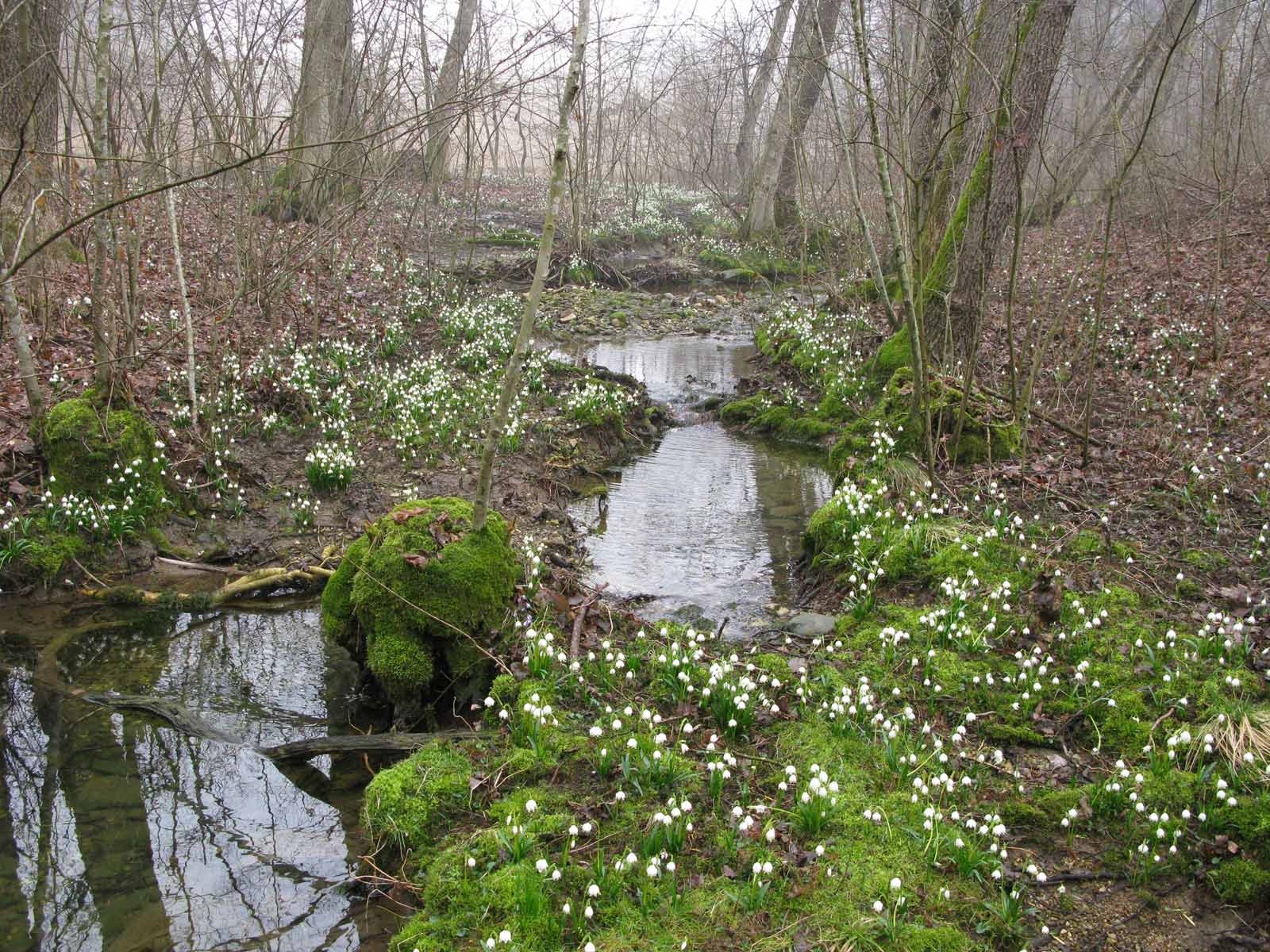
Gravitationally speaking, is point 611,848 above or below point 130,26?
below

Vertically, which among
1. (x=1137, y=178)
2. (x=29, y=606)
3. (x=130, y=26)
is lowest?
(x=29, y=606)

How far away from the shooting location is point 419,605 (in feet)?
16.9

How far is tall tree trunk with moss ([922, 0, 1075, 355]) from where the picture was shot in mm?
8195

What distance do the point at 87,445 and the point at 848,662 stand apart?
6.03m

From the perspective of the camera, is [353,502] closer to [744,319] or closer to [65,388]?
[65,388]

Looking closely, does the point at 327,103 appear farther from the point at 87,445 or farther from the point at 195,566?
the point at 195,566

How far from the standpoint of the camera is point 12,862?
12.4 feet

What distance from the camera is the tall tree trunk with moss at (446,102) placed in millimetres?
5995

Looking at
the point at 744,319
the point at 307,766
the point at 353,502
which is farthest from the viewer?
the point at 744,319

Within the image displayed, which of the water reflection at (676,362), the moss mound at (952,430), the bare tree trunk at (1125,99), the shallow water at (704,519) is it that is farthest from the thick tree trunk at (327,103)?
the bare tree trunk at (1125,99)

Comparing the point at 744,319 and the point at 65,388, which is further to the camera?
the point at 744,319

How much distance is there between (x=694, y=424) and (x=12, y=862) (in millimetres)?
9422

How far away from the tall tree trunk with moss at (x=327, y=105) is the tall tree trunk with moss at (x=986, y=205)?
6.21 meters

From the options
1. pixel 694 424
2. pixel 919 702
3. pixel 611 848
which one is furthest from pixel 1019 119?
pixel 611 848
